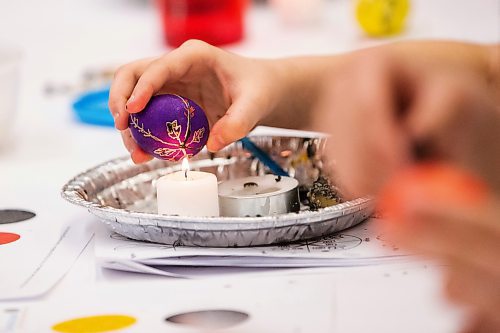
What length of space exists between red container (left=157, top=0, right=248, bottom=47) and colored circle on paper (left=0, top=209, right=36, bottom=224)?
766 mm

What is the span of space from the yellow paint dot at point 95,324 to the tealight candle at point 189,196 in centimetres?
14

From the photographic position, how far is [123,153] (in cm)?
106

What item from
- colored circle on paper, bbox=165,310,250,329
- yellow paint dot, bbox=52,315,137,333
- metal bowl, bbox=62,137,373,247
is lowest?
yellow paint dot, bbox=52,315,137,333

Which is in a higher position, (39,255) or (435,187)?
(435,187)

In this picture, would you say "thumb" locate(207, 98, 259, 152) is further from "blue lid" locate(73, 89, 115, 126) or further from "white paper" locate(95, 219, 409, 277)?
"blue lid" locate(73, 89, 115, 126)

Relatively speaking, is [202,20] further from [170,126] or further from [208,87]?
[170,126]

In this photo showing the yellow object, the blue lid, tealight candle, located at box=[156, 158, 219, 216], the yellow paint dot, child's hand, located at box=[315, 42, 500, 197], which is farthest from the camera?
the yellow object

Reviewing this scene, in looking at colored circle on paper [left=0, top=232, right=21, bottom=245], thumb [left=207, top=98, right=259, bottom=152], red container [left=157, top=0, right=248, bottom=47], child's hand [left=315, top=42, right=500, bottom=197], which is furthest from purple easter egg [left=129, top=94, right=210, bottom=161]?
red container [left=157, top=0, right=248, bottom=47]

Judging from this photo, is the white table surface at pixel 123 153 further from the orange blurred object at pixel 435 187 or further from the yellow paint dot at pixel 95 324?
the orange blurred object at pixel 435 187

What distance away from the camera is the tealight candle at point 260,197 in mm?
750

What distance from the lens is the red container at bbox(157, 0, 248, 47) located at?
1586 mm

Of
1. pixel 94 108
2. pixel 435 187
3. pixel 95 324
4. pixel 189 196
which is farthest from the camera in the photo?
pixel 94 108

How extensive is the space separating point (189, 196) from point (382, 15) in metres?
0.90

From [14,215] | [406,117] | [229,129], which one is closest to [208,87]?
[229,129]
